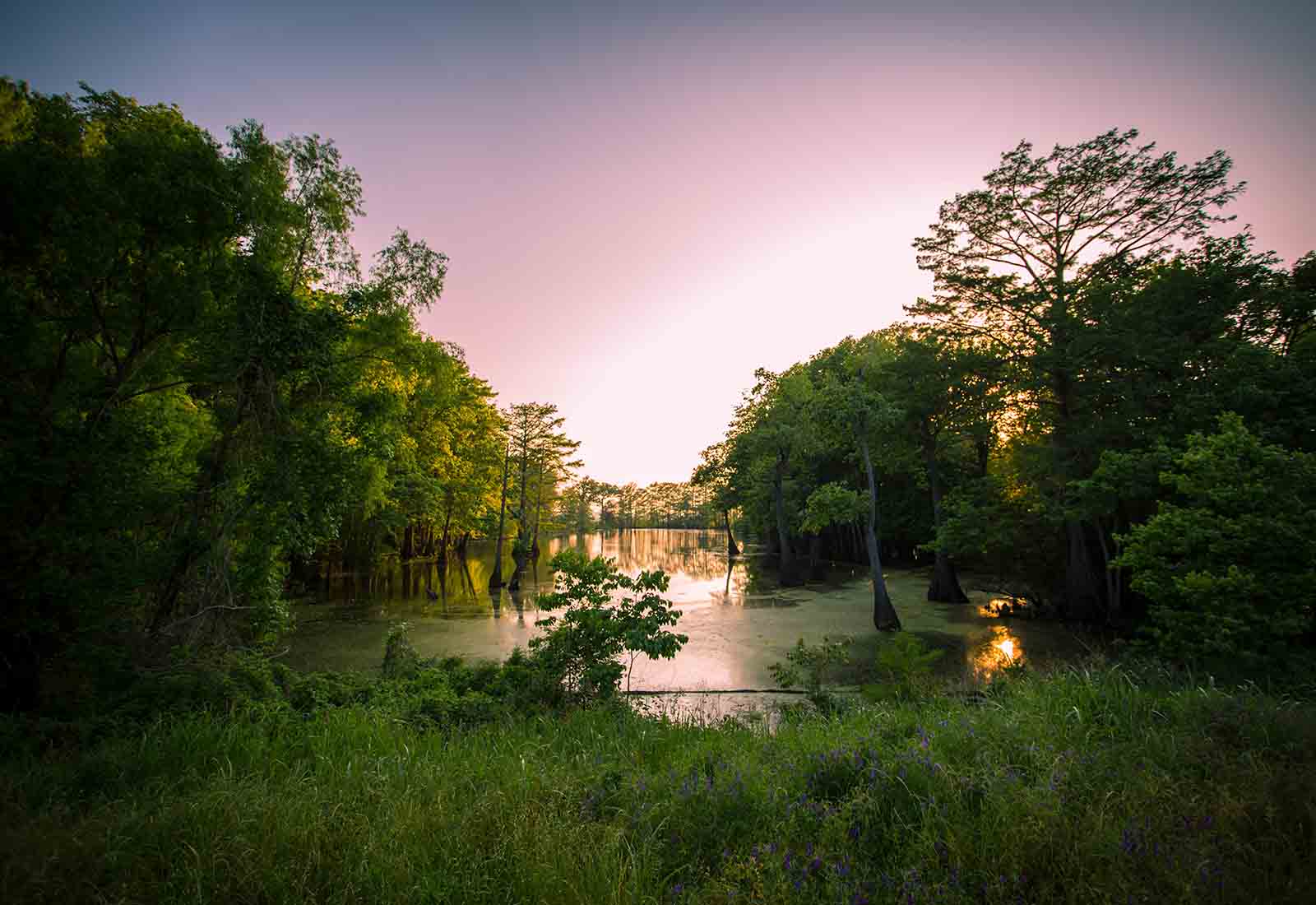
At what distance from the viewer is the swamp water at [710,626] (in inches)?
466

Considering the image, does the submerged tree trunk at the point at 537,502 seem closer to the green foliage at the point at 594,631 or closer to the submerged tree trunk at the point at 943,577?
the submerged tree trunk at the point at 943,577

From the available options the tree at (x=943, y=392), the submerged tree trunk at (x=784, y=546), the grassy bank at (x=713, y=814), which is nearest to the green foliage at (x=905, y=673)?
the grassy bank at (x=713, y=814)

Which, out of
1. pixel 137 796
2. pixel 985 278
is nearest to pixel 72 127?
pixel 137 796

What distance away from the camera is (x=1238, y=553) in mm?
7289

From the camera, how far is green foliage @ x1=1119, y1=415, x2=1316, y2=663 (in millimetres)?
6715

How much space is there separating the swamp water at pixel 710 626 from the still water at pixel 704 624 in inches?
1.9

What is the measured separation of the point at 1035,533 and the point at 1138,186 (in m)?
11.6

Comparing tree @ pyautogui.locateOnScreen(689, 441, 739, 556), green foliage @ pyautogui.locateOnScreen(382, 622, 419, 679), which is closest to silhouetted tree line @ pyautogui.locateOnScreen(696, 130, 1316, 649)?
green foliage @ pyautogui.locateOnScreen(382, 622, 419, 679)

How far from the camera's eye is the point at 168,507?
7.49 m

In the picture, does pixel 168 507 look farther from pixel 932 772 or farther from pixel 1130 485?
pixel 1130 485

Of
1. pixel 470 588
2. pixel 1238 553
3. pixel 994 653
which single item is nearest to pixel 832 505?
pixel 994 653

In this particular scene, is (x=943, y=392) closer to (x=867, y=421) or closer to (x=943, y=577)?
(x=867, y=421)

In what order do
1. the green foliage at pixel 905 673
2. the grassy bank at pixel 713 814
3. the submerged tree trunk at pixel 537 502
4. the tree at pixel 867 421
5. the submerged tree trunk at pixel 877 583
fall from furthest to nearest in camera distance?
1. the submerged tree trunk at pixel 537 502
2. the tree at pixel 867 421
3. the submerged tree trunk at pixel 877 583
4. the green foliage at pixel 905 673
5. the grassy bank at pixel 713 814

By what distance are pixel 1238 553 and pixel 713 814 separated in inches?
374
